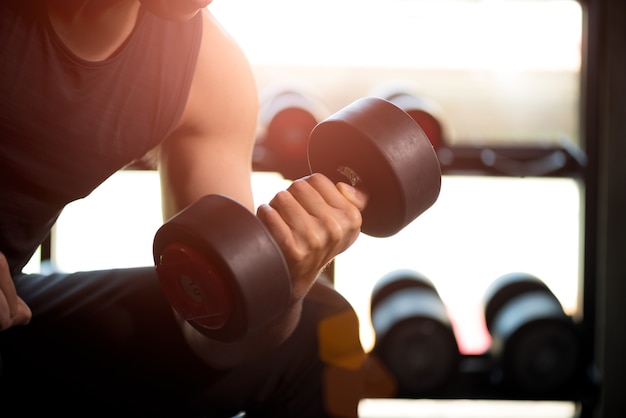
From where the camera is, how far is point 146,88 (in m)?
0.92

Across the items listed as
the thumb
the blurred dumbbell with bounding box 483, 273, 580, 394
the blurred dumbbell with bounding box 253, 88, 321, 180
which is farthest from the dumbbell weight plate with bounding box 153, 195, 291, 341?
the blurred dumbbell with bounding box 483, 273, 580, 394

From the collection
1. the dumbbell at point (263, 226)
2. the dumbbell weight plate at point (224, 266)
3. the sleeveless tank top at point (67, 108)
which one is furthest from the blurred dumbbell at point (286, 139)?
the dumbbell weight plate at point (224, 266)

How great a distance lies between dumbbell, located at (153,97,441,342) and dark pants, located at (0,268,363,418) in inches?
10.6

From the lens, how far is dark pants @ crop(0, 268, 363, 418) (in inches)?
36.8

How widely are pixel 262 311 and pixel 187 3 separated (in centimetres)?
38

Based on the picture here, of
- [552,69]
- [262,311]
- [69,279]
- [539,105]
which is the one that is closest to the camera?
[262,311]

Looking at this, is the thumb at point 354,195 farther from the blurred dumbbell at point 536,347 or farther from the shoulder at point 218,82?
the blurred dumbbell at point 536,347

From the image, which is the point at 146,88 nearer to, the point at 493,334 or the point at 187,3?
the point at 187,3

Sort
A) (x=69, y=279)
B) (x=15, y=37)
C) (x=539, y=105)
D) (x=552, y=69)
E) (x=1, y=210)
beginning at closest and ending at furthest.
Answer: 1. (x=15, y=37)
2. (x=1, y=210)
3. (x=69, y=279)
4. (x=552, y=69)
5. (x=539, y=105)

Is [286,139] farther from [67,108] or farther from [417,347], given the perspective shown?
[67,108]

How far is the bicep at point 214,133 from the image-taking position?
1055 mm

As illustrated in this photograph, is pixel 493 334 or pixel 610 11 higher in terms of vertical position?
pixel 610 11

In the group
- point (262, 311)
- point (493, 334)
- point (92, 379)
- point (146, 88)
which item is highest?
point (146, 88)

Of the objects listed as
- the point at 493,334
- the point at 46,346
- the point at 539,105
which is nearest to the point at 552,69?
the point at 539,105
